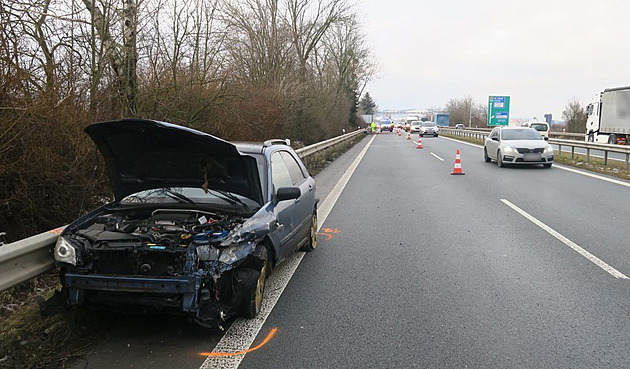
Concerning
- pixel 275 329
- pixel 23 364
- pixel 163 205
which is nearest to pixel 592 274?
pixel 275 329

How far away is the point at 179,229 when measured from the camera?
14.0 ft

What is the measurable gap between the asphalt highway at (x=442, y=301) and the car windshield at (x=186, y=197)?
1048 mm

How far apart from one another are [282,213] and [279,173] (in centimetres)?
71

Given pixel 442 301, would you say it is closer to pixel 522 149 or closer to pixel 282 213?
pixel 282 213

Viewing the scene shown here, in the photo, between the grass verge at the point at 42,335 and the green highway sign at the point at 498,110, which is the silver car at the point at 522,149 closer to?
the grass verge at the point at 42,335

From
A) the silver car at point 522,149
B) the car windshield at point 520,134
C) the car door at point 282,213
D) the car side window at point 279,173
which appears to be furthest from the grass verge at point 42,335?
the car windshield at point 520,134

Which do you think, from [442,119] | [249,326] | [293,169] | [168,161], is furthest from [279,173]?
[442,119]

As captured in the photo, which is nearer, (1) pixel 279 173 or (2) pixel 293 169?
(1) pixel 279 173

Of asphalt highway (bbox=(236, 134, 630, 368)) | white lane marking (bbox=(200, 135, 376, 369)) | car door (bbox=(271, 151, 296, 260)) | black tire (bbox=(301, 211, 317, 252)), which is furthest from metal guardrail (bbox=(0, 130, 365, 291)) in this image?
black tire (bbox=(301, 211, 317, 252))

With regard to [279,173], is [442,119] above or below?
below

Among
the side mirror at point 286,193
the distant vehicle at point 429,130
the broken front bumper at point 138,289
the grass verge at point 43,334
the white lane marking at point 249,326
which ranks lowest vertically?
the distant vehicle at point 429,130

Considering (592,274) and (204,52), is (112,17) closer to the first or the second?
(204,52)

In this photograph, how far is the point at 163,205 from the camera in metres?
4.84

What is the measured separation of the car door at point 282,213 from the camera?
5.06 meters
